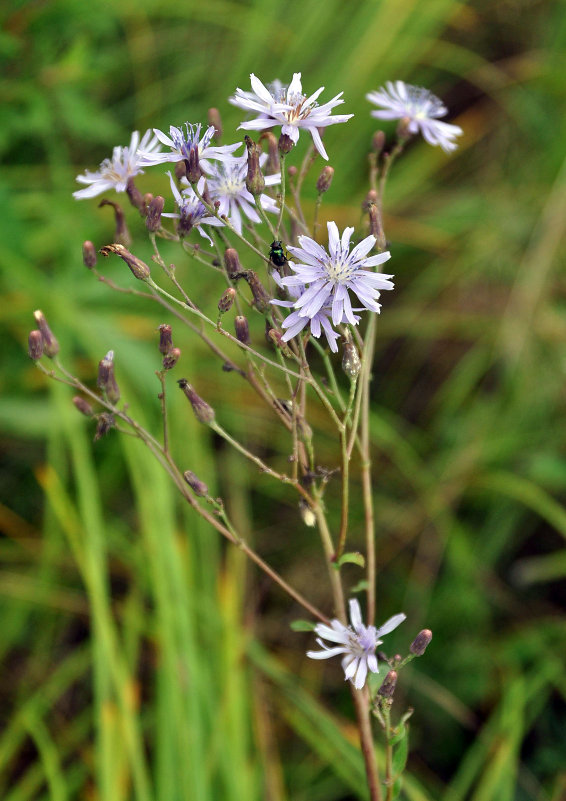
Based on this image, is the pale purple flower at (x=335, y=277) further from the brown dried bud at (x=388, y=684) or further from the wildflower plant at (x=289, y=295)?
the brown dried bud at (x=388, y=684)

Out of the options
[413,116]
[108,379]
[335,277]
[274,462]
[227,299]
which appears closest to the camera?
[335,277]

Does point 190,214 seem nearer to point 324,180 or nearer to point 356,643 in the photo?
point 324,180

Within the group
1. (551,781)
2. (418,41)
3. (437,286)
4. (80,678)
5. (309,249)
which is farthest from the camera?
(418,41)

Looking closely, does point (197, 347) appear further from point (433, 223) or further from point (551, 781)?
point (551, 781)

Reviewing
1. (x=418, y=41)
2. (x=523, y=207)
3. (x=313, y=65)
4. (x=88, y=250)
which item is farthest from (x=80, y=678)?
(x=418, y=41)

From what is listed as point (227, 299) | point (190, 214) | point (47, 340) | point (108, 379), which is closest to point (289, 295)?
point (227, 299)

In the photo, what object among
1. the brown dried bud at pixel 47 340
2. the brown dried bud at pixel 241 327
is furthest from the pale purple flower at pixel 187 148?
the brown dried bud at pixel 47 340
